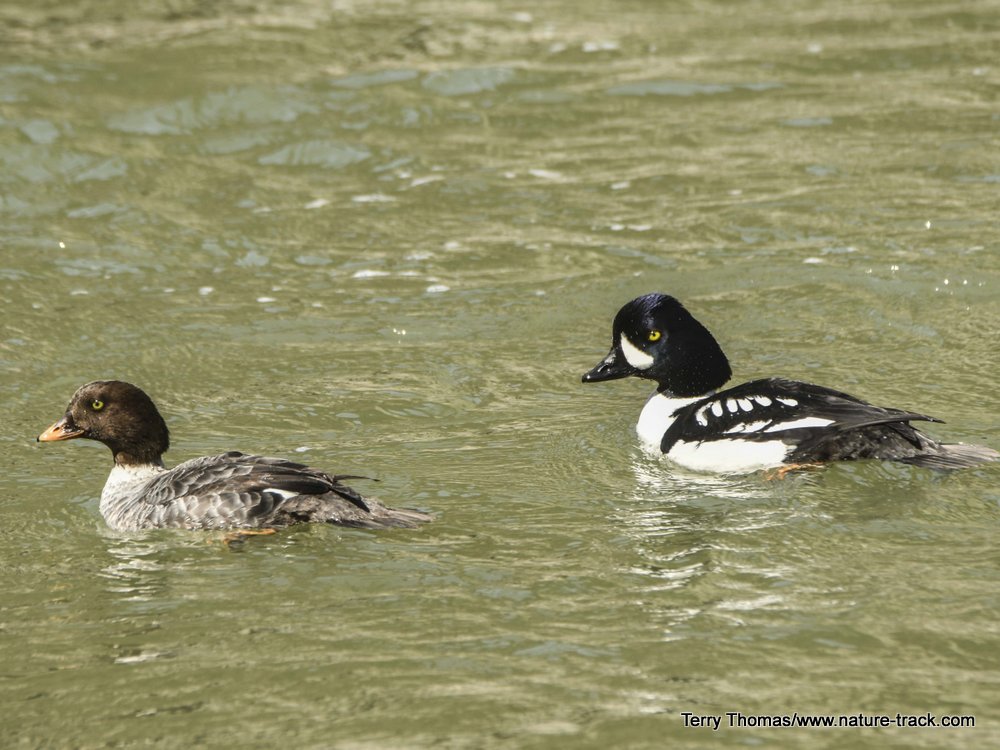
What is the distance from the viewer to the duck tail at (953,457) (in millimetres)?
8219

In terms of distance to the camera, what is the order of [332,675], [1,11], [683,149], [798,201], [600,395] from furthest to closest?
1. [1,11]
2. [683,149]
3. [798,201]
4. [600,395]
5. [332,675]

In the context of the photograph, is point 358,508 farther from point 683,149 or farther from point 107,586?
point 683,149

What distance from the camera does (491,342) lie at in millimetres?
11445

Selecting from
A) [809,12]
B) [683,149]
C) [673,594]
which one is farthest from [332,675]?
[809,12]

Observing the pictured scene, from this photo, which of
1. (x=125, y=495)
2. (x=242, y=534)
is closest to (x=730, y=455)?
(x=242, y=534)

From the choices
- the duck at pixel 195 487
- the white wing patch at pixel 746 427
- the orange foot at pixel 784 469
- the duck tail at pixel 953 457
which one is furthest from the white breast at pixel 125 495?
the duck tail at pixel 953 457

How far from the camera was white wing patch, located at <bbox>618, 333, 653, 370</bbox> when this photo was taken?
965 cm

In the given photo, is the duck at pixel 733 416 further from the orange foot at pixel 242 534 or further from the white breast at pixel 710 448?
the orange foot at pixel 242 534

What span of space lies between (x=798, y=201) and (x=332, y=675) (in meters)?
8.82

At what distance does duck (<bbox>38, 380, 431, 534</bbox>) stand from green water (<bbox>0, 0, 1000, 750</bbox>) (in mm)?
125

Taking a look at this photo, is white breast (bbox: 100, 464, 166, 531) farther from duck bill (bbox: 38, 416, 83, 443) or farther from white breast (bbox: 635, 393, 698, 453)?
white breast (bbox: 635, 393, 698, 453)

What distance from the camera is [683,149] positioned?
51.1 feet

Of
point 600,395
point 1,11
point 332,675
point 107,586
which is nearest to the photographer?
point 332,675

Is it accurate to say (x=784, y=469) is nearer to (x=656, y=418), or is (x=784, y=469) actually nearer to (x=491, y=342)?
(x=656, y=418)
